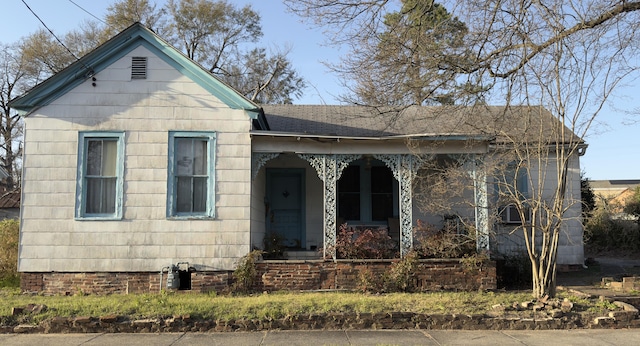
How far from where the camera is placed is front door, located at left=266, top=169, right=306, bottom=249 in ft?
44.9

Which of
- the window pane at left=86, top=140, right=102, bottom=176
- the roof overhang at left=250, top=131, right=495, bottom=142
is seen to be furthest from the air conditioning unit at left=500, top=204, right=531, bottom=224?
the window pane at left=86, top=140, right=102, bottom=176

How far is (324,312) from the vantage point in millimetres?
8562

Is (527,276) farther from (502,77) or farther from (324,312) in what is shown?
(324,312)

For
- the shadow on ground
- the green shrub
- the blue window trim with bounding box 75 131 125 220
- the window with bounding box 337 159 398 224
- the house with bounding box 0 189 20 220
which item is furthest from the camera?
the house with bounding box 0 189 20 220

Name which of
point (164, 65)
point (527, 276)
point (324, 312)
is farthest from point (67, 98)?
point (527, 276)

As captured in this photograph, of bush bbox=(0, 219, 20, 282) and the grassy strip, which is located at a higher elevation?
bush bbox=(0, 219, 20, 282)

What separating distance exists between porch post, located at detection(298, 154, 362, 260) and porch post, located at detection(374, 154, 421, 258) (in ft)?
2.90

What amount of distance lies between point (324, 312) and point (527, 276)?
231 inches

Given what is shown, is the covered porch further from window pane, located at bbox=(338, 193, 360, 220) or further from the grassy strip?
the grassy strip

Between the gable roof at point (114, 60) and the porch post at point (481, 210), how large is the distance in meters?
5.05

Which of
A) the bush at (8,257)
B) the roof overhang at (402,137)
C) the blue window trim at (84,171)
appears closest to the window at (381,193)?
the roof overhang at (402,137)

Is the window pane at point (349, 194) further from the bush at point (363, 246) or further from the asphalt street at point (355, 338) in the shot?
the asphalt street at point (355, 338)

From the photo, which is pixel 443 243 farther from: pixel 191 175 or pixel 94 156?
pixel 94 156

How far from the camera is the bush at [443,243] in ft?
35.5
